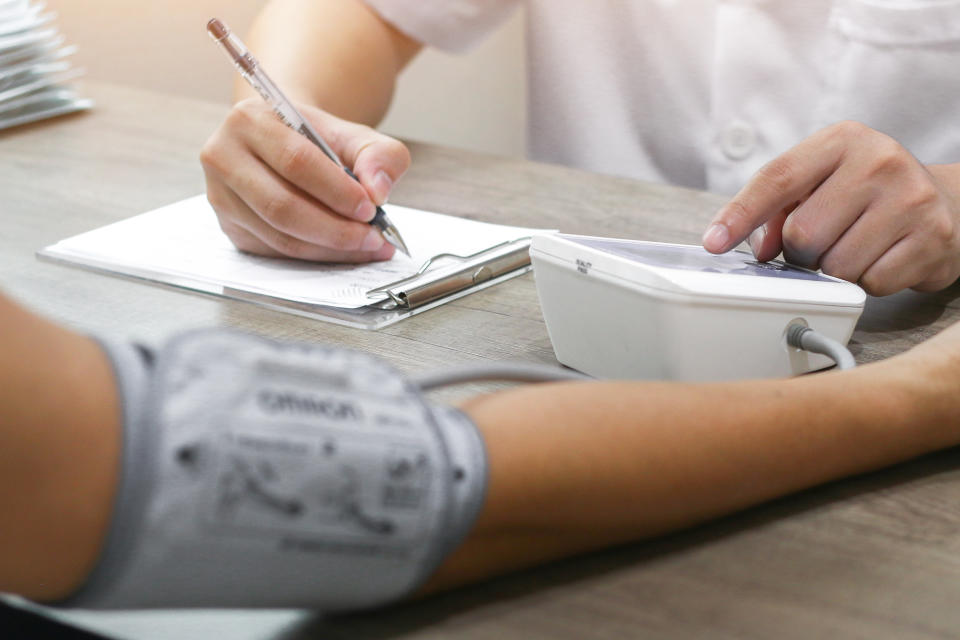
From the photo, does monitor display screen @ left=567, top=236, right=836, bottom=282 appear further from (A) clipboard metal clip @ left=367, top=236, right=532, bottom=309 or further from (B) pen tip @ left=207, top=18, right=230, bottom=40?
(B) pen tip @ left=207, top=18, right=230, bottom=40

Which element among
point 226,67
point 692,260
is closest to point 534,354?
point 692,260

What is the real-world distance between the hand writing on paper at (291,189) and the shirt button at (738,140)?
457 millimetres

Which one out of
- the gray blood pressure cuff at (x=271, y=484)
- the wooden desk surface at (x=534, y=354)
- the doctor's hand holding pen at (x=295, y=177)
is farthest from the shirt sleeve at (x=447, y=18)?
the gray blood pressure cuff at (x=271, y=484)

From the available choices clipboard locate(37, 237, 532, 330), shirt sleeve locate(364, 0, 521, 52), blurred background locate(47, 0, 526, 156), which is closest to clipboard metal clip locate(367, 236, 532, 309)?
clipboard locate(37, 237, 532, 330)

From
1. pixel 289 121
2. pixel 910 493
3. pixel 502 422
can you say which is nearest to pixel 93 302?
pixel 289 121

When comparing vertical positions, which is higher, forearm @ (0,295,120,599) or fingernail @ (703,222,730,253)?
forearm @ (0,295,120,599)

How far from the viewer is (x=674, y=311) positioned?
1.77ft

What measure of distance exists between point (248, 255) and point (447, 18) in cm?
56

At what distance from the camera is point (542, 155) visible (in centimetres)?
136

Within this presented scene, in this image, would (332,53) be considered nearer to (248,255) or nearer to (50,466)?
(248,255)

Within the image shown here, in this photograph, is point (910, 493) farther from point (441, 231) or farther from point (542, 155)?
point (542, 155)

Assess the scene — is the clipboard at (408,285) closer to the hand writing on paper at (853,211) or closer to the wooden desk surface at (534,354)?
the wooden desk surface at (534,354)

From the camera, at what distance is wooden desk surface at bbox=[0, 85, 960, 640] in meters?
0.39

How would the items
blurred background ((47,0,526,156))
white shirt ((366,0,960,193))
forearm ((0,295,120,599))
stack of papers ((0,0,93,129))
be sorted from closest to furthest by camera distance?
forearm ((0,295,120,599)), white shirt ((366,0,960,193)), stack of papers ((0,0,93,129)), blurred background ((47,0,526,156))
